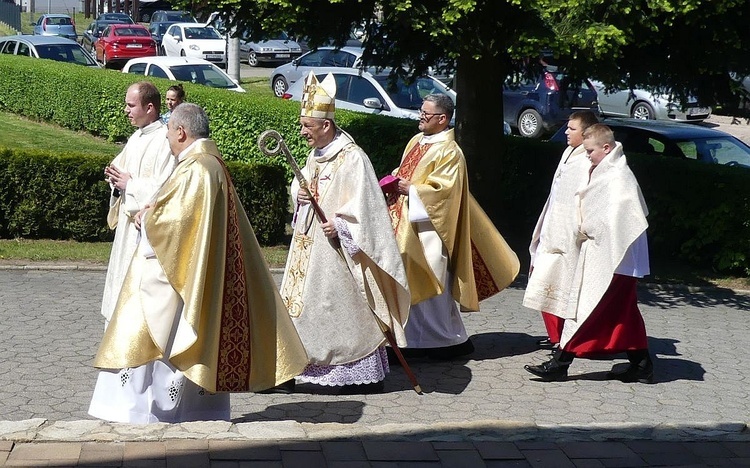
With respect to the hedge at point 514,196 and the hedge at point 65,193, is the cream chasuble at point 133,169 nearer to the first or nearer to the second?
the hedge at point 65,193

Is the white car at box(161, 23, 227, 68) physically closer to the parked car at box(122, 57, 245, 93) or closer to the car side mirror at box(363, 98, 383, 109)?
the parked car at box(122, 57, 245, 93)

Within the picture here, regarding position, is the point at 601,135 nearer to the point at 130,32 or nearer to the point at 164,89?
the point at 164,89

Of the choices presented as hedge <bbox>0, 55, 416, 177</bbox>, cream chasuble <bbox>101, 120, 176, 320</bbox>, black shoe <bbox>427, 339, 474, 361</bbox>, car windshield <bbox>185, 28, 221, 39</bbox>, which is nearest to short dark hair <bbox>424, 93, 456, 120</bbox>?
black shoe <bbox>427, 339, 474, 361</bbox>

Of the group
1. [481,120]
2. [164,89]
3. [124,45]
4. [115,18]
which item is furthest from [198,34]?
[481,120]

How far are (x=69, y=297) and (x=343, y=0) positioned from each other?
336cm

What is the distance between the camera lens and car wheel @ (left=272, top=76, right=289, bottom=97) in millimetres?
27219

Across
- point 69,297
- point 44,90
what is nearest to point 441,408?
point 69,297

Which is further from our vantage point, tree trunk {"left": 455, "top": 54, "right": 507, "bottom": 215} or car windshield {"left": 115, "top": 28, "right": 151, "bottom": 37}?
car windshield {"left": 115, "top": 28, "right": 151, "bottom": 37}

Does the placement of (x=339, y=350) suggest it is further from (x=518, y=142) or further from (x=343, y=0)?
(x=518, y=142)

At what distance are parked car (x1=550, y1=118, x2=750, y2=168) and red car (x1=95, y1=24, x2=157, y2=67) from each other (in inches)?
935

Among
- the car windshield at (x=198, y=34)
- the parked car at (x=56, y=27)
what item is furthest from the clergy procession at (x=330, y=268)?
the parked car at (x=56, y=27)

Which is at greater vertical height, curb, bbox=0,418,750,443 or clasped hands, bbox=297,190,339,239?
clasped hands, bbox=297,190,339,239

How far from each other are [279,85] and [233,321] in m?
22.0

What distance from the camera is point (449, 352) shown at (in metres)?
8.01
